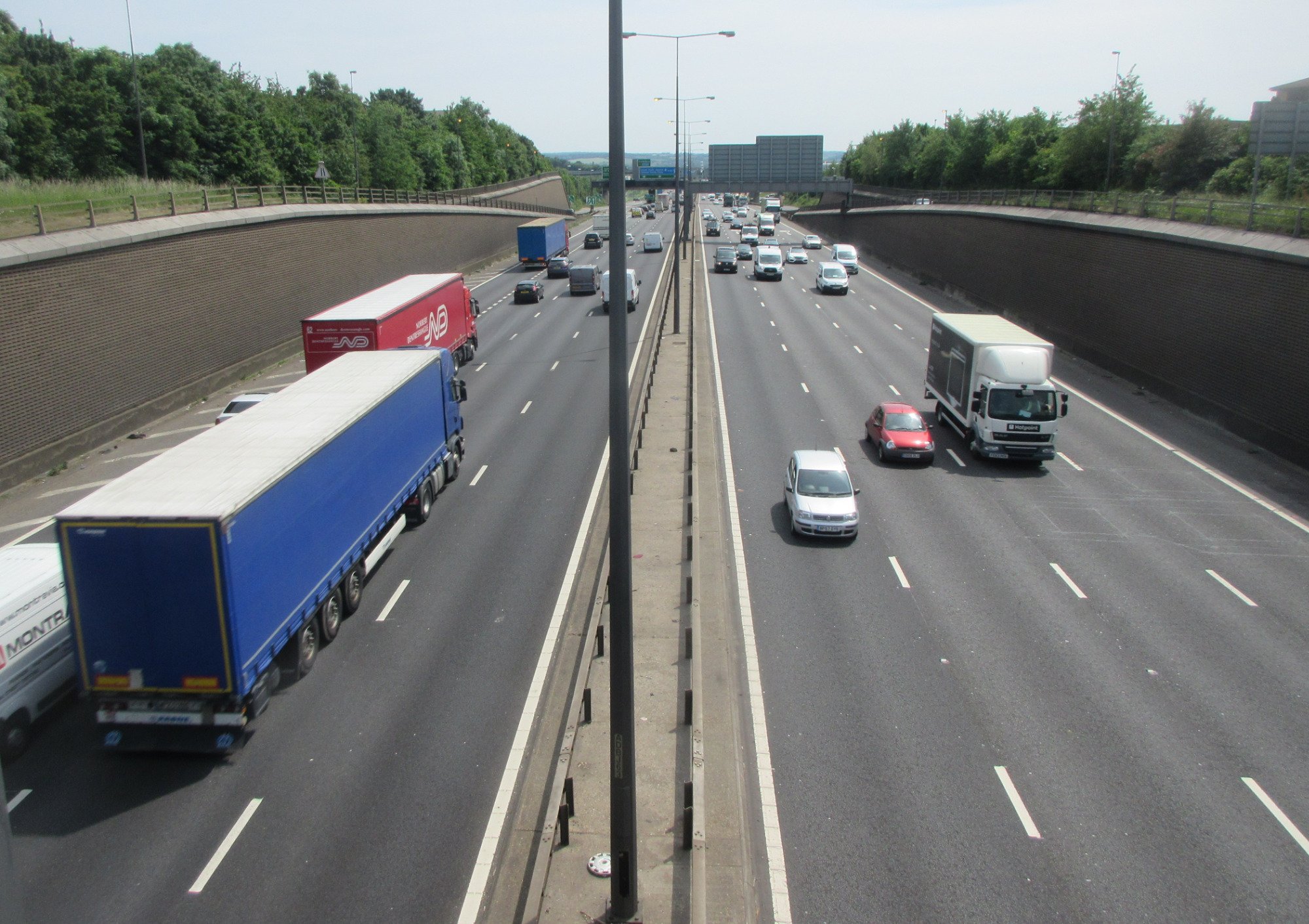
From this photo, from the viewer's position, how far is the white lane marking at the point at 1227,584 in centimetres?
1833

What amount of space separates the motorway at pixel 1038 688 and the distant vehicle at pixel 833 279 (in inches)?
1284

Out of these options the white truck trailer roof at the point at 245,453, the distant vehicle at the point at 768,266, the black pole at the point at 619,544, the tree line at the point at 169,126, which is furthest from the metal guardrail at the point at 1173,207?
the tree line at the point at 169,126

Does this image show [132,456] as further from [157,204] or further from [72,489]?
[157,204]

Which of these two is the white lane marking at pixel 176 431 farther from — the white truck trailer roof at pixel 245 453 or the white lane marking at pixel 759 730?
the white lane marking at pixel 759 730

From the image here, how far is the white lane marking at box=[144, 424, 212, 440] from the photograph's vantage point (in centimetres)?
2916

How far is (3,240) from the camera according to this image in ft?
84.3

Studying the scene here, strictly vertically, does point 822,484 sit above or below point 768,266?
below

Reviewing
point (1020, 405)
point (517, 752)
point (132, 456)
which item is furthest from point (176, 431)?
point (1020, 405)

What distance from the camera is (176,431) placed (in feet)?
97.7

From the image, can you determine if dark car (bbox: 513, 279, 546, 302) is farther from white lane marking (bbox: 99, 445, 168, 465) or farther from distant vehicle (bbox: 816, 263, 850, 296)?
white lane marking (bbox: 99, 445, 168, 465)

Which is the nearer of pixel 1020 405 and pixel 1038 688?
pixel 1038 688

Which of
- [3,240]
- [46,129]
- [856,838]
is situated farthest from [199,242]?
[46,129]

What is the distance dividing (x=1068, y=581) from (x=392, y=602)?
13.5 meters

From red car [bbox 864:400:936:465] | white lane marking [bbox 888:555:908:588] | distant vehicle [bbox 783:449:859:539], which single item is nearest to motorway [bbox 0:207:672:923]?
distant vehicle [bbox 783:449:859:539]
